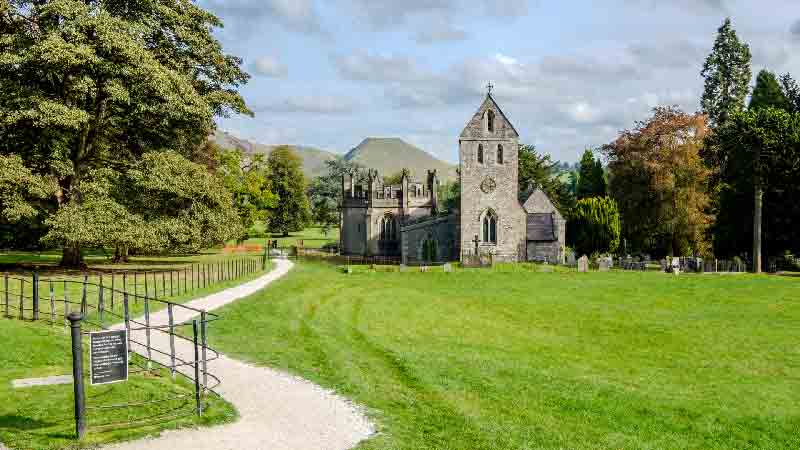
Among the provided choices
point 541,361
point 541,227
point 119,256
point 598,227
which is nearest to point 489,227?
point 541,227

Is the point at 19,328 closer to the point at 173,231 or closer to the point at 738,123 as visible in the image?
the point at 173,231

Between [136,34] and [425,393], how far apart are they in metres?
27.2

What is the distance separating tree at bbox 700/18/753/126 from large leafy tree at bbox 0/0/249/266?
46955mm

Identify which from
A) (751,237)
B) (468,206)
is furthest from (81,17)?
(751,237)

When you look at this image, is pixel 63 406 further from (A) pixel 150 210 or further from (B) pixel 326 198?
(B) pixel 326 198

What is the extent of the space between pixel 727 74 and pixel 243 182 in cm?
4727

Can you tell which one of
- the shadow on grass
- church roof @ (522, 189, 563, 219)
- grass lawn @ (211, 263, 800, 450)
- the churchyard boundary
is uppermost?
church roof @ (522, 189, 563, 219)

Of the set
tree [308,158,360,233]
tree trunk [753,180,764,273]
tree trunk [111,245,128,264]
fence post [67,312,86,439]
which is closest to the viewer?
fence post [67,312,86,439]

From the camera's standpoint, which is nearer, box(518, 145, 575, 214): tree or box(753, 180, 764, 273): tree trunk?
box(753, 180, 764, 273): tree trunk

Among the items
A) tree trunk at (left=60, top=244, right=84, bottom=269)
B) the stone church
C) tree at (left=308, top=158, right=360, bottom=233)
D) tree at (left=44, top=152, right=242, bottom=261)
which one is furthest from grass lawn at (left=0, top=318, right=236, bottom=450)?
tree at (left=308, top=158, right=360, bottom=233)

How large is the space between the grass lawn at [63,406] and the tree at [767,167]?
44025 millimetres

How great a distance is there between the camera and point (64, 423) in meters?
10.0

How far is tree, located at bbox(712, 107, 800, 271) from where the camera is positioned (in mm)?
44875

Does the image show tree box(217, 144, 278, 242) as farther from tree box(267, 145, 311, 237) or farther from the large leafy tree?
the large leafy tree
